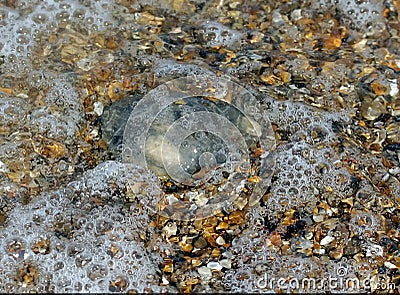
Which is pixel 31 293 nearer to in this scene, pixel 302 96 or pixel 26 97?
pixel 26 97

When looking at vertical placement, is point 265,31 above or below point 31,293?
above

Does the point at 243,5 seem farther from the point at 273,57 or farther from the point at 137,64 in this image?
the point at 137,64

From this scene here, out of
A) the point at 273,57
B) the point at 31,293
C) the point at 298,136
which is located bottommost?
the point at 31,293

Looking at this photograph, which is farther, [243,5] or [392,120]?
[243,5]

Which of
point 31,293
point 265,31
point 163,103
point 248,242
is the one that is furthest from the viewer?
point 265,31

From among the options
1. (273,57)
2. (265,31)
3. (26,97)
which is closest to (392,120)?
(273,57)

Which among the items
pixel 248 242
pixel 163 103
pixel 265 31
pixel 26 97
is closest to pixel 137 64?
pixel 163 103

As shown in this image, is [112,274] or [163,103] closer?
[112,274]

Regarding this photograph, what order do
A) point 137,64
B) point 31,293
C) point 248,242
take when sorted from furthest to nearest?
point 137,64 → point 248,242 → point 31,293

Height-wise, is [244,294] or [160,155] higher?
[160,155]
